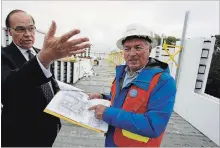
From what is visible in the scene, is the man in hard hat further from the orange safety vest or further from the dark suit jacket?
the dark suit jacket

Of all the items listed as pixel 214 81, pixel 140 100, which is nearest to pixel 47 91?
pixel 140 100

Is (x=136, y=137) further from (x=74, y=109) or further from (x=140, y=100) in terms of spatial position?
(x=74, y=109)

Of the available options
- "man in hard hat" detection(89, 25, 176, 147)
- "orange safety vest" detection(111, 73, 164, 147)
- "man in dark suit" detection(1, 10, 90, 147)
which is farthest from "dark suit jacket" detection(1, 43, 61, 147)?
"orange safety vest" detection(111, 73, 164, 147)

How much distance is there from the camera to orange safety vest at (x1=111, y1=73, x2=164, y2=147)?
1.26m

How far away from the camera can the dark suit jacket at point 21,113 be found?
3.67 ft

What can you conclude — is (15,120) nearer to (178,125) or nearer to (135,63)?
(135,63)

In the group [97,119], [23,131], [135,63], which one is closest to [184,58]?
[135,63]

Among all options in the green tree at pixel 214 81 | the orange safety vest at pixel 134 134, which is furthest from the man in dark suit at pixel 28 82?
the green tree at pixel 214 81

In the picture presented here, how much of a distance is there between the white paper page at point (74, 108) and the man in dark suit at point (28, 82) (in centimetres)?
18

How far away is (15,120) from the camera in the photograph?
1287 mm

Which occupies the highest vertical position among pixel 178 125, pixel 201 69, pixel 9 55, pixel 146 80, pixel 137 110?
pixel 9 55

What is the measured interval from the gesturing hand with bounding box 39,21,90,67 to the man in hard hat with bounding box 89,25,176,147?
53 centimetres

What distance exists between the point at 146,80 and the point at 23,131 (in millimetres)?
1018

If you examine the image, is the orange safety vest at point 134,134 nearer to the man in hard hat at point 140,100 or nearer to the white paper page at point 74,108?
Answer: the man in hard hat at point 140,100
